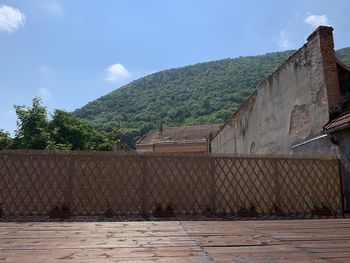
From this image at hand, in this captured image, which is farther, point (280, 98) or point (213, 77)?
point (213, 77)

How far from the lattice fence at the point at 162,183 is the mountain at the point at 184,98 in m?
17.9

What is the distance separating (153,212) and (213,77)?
26077 millimetres

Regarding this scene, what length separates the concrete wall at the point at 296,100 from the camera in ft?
19.5

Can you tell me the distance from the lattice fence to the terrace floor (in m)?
3.79

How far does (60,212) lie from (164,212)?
1634 millimetres

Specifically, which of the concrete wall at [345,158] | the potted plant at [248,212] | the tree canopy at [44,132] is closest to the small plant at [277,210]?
the potted plant at [248,212]

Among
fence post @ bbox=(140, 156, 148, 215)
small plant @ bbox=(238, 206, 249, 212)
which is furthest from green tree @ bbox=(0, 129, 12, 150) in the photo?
small plant @ bbox=(238, 206, 249, 212)

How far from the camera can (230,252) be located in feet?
4.96

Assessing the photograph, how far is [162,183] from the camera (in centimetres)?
607

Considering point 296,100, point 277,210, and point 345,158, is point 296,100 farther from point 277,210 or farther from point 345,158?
point 277,210

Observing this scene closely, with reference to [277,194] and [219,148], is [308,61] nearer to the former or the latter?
[277,194]

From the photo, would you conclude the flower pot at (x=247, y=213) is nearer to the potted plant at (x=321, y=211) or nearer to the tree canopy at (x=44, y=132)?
the potted plant at (x=321, y=211)

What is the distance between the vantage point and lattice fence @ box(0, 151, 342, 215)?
586 centimetres

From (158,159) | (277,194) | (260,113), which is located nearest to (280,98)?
(260,113)
